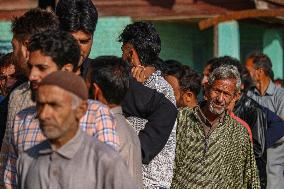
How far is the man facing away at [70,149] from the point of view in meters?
4.61

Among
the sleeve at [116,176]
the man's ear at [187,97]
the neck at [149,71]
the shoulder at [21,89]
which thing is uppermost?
the shoulder at [21,89]

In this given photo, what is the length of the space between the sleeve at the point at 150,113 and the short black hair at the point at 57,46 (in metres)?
0.86

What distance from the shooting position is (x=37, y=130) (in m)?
5.09

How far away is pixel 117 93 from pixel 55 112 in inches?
35.5

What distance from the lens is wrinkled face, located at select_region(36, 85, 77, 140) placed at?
181 inches

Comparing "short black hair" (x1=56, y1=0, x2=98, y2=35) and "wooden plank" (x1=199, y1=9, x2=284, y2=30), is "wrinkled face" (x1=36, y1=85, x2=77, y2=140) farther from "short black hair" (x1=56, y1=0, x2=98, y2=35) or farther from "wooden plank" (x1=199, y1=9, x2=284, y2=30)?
"wooden plank" (x1=199, y1=9, x2=284, y2=30)

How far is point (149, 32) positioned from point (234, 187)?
4.76 ft

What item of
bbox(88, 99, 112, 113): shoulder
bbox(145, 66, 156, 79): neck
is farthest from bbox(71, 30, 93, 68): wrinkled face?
bbox(88, 99, 112, 113): shoulder

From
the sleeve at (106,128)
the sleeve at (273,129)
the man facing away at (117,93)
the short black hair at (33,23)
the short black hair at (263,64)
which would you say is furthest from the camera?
the short black hair at (263,64)

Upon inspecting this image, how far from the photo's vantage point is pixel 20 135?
514cm

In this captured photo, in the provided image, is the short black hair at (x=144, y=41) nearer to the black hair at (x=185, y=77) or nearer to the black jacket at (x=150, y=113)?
the black jacket at (x=150, y=113)

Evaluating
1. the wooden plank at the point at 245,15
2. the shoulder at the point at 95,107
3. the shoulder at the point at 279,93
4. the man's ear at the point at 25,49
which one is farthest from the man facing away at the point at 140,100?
the wooden plank at the point at 245,15

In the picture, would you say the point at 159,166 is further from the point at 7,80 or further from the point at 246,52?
the point at 246,52

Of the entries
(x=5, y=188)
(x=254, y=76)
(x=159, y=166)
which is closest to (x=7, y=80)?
(x=159, y=166)
